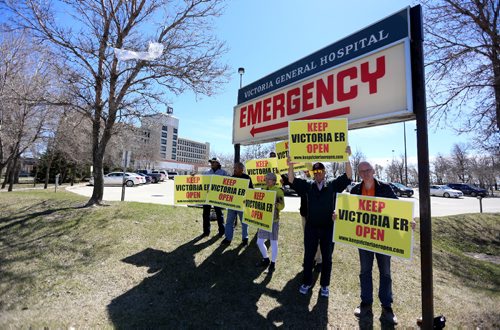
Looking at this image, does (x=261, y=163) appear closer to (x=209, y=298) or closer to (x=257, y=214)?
(x=257, y=214)

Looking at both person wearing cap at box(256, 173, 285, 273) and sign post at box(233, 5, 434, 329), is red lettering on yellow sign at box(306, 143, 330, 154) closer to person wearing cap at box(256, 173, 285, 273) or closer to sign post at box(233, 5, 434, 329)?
sign post at box(233, 5, 434, 329)

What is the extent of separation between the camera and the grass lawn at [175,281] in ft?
11.6

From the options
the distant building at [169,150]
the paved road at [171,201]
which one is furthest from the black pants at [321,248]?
the paved road at [171,201]

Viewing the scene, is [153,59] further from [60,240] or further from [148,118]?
[60,240]

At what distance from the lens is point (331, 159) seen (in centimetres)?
394

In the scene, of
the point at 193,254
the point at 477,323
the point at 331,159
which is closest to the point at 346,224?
the point at 331,159

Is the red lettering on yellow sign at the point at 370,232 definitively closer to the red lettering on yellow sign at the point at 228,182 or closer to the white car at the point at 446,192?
the red lettering on yellow sign at the point at 228,182

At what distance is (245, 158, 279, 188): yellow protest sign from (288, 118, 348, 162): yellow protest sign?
2.74 meters

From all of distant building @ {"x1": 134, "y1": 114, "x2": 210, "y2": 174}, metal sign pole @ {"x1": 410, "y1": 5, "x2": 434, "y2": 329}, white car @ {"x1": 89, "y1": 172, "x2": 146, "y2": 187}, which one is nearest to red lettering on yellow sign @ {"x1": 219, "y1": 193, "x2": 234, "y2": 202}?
metal sign pole @ {"x1": 410, "y1": 5, "x2": 434, "y2": 329}

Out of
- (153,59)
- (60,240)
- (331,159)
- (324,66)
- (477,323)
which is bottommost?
(477,323)

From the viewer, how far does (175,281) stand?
4523 millimetres

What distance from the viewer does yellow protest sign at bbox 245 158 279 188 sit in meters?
6.98

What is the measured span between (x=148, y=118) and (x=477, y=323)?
9.47 metres

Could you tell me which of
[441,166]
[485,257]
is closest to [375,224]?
[485,257]
